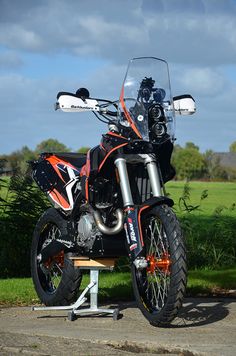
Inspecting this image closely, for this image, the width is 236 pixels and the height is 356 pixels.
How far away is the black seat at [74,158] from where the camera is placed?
889 cm

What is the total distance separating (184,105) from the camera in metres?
8.41

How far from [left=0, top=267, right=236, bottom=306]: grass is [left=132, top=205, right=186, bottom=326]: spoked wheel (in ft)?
7.10

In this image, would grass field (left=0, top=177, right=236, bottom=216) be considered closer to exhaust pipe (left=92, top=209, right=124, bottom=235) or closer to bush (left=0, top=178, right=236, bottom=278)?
bush (left=0, top=178, right=236, bottom=278)

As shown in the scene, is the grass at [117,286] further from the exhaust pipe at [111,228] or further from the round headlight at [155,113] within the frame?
the round headlight at [155,113]

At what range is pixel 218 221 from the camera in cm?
1609

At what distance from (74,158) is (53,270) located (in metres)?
1.18

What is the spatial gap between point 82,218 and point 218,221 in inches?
324

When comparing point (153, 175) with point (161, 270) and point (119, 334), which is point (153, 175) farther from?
point (119, 334)

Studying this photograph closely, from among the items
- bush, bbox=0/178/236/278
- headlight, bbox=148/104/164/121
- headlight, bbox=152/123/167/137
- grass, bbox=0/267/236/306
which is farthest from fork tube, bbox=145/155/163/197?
bush, bbox=0/178/236/278

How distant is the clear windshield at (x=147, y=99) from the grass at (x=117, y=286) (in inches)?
105

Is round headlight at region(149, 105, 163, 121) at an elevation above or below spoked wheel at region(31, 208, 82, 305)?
above

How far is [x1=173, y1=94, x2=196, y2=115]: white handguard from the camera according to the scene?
838cm

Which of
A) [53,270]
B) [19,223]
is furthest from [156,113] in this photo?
[19,223]

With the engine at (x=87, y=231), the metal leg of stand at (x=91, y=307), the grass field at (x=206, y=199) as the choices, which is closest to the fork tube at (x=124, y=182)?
the engine at (x=87, y=231)
